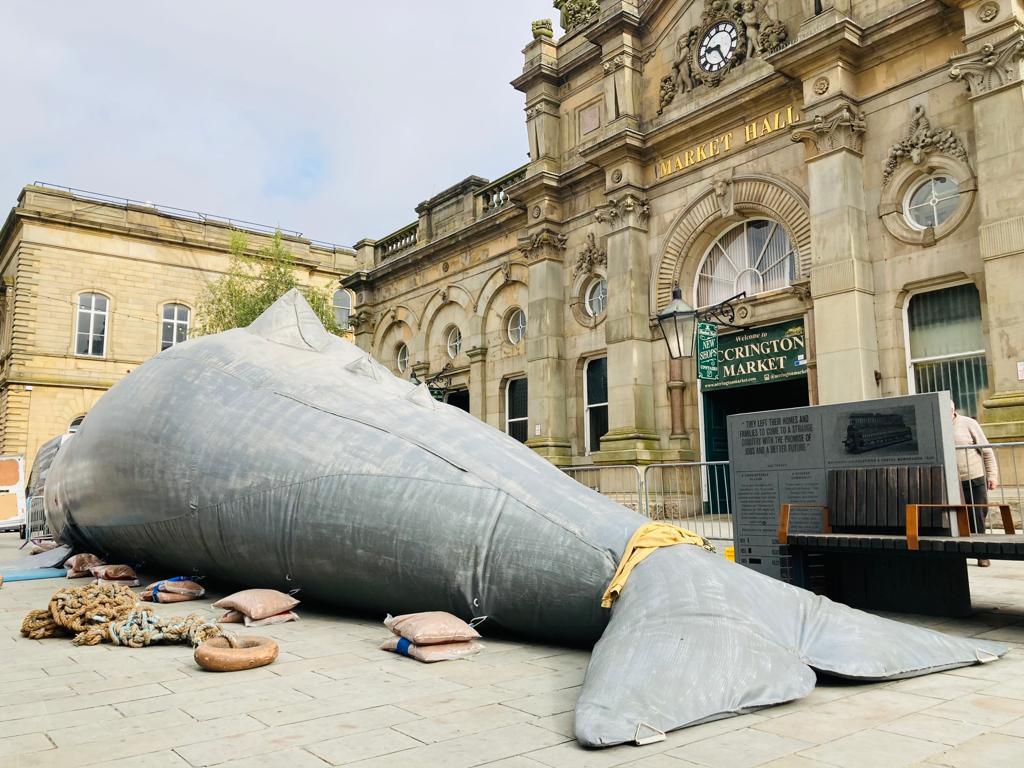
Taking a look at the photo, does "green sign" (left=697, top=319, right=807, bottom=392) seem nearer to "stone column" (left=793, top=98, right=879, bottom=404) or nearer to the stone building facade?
"stone column" (left=793, top=98, right=879, bottom=404)

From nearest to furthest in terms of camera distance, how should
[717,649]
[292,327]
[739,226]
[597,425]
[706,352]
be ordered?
[717,649] → [292,327] → [706,352] → [739,226] → [597,425]

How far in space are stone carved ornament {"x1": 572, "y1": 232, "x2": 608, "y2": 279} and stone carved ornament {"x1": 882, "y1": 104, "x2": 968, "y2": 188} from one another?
6.95m

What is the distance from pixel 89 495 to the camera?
8070 millimetres

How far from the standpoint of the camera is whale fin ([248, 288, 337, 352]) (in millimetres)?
7629

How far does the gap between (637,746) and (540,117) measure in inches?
748

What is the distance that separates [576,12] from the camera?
20.8m

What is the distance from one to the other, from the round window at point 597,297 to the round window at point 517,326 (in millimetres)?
2646

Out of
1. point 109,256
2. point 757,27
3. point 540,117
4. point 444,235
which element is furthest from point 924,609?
point 109,256

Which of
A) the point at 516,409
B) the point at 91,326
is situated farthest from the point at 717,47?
the point at 91,326

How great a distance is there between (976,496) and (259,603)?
7298mm

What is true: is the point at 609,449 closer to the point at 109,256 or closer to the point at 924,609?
the point at 924,609

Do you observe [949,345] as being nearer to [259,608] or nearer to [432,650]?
[432,650]

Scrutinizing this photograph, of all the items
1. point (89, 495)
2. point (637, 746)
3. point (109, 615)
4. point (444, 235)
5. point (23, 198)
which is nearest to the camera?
point (637, 746)

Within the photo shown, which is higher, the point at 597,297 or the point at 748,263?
the point at 597,297
